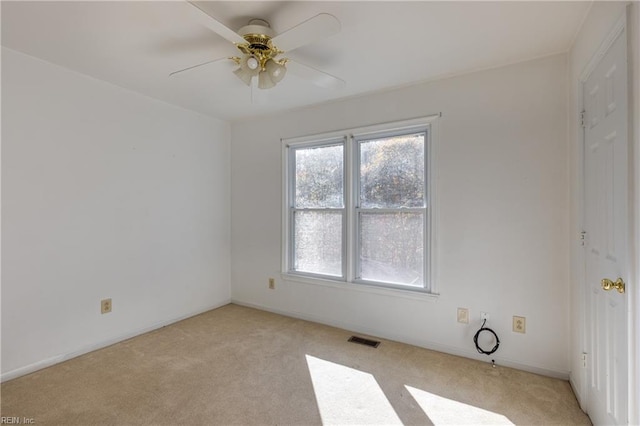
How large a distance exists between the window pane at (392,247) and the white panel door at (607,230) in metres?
1.18

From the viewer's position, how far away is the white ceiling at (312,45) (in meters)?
1.70

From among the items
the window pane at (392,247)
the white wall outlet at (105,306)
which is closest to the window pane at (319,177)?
the window pane at (392,247)

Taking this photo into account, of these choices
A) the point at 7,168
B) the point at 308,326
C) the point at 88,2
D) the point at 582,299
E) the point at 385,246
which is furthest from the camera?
the point at 308,326

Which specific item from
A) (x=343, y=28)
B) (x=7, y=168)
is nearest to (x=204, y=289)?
(x=7, y=168)

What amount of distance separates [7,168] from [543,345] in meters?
4.12

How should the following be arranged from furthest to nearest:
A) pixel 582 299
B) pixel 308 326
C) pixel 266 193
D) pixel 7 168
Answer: pixel 266 193, pixel 308 326, pixel 7 168, pixel 582 299

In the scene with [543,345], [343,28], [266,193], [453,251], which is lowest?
[543,345]

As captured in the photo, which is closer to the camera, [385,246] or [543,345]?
[543,345]

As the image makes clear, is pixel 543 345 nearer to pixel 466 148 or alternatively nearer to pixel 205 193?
pixel 466 148

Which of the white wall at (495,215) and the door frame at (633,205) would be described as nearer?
the door frame at (633,205)

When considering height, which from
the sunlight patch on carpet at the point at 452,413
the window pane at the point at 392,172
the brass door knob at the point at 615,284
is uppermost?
the window pane at the point at 392,172

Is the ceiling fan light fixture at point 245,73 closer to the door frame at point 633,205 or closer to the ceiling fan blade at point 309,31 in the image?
the ceiling fan blade at point 309,31

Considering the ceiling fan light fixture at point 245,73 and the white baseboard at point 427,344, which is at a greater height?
the ceiling fan light fixture at point 245,73

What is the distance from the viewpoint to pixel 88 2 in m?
1.65
